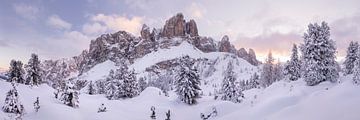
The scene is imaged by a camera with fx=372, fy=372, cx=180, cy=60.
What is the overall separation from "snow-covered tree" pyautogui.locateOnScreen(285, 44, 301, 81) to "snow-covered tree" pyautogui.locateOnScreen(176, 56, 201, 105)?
77.0 feet

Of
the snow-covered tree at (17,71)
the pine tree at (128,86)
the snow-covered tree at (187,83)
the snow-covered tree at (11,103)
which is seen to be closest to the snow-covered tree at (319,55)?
the snow-covered tree at (187,83)

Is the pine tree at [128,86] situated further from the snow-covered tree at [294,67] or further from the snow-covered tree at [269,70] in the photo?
the snow-covered tree at [269,70]

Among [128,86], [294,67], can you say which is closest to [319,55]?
[294,67]

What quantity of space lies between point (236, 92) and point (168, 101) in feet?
36.9

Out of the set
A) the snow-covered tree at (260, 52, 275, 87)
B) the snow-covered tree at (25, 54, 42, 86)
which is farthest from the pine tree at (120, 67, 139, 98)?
the snow-covered tree at (260, 52, 275, 87)

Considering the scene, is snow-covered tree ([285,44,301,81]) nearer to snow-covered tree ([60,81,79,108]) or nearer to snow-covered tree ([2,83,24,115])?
snow-covered tree ([60,81,79,108])

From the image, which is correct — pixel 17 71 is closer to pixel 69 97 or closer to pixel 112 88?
pixel 69 97

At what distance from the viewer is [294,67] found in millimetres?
75000

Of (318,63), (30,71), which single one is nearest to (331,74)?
(318,63)

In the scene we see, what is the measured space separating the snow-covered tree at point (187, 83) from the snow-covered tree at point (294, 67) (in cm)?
2347

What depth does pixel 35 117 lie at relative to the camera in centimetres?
3434

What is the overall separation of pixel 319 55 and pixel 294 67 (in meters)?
28.1

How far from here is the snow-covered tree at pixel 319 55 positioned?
4581 cm

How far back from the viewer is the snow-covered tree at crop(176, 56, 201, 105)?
194 ft
